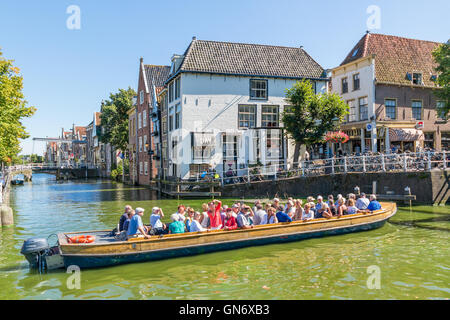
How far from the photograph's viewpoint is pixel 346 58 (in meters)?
34.1

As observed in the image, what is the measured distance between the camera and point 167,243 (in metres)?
10.6

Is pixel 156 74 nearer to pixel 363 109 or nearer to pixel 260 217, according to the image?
pixel 363 109

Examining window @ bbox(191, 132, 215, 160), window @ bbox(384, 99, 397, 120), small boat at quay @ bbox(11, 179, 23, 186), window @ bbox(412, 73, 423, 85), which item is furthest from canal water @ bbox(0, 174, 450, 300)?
small boat at quay @ bbox(11, 179, 23, 186)

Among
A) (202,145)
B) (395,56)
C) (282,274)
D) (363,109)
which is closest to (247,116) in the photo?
(202,145)

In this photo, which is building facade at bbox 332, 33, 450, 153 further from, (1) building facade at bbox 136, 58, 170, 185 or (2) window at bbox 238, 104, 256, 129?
(1) building facade at bbox 136, 58, 170, 185

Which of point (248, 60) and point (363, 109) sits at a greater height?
point (248, 60)

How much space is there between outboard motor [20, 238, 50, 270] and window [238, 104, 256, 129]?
868 inches

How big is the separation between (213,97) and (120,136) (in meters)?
26.3

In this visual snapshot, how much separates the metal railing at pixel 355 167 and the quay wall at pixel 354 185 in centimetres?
36

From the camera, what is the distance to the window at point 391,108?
98.8 feet

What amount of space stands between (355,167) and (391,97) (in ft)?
35.6

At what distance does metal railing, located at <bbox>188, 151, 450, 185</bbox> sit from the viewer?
19719mm
